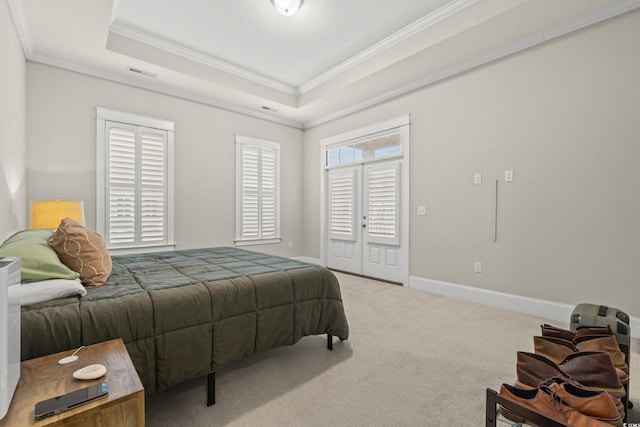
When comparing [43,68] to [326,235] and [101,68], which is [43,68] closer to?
[101,68]

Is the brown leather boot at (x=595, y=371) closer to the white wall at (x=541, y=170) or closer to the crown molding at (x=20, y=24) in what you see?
the white wall at (x=541, y=170)

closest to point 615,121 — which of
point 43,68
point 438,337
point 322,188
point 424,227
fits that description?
point 424,227

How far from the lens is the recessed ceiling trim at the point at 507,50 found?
2703 millimetres

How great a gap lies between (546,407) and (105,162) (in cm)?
465

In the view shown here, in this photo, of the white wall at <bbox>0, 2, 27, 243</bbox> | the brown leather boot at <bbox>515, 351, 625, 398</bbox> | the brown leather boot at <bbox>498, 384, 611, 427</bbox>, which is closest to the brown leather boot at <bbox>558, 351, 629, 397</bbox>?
the brown leather boot at <bbox>515, 351, 625, 398</bbox>

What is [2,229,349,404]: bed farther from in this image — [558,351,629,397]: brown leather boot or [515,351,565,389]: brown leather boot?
[558,351,629,397]: brown leather boot

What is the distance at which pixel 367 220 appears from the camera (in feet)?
16.2

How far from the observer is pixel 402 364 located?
2152 mm

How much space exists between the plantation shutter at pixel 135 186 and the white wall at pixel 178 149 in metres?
0.19

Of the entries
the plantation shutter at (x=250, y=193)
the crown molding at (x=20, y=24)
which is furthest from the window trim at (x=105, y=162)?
the plantation shutter at (x=250, y=193)

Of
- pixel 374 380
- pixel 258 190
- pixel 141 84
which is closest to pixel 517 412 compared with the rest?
pixel 374 380

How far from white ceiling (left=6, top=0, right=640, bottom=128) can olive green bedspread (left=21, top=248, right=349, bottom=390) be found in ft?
8.17

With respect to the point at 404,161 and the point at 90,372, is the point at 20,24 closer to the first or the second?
the point at 90,372

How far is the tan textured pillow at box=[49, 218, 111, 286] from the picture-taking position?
174 centimetres
